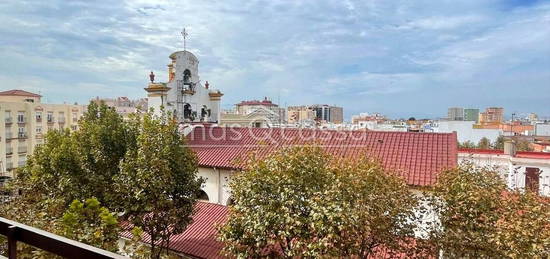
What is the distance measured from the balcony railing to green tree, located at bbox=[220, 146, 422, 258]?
511 centimetres

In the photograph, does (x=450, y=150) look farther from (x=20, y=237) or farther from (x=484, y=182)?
(x=20, y=237)

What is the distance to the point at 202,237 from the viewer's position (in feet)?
42.6

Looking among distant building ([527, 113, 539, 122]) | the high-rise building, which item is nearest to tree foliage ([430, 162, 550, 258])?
the high-rise building

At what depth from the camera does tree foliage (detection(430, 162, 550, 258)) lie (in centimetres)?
A: 630

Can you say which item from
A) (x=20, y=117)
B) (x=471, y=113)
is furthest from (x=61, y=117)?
(x=471, y=113)

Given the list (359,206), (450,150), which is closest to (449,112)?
(450,150)

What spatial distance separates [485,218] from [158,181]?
28.3ft

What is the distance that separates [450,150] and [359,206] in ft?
25.6

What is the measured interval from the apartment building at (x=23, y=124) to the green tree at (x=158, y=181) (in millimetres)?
33119

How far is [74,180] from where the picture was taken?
11148 millimetres

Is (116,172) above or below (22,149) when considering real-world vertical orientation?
above

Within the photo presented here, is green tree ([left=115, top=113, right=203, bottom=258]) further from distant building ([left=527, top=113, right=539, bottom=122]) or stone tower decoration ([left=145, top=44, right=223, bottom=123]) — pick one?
distant building ([left=527, top=113, right=539, bottom=122])

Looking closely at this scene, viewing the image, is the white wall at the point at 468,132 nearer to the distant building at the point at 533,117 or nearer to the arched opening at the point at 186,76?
the arched opening at the point at 186,76

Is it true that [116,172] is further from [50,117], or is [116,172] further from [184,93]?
[50,117]
